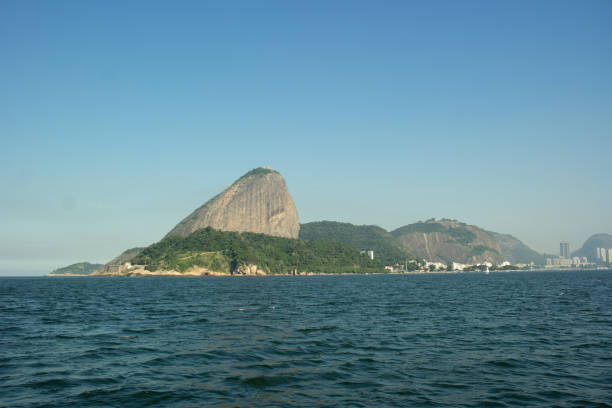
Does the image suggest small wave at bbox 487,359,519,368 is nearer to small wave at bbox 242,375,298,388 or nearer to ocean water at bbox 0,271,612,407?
ocean water at bbox 0,271,612,407

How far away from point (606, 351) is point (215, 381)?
21943 mm

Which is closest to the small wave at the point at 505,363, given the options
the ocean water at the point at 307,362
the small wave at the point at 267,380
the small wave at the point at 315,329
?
the ocean water at the point at 307,362

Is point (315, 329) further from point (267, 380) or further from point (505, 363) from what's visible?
point (505, 363)

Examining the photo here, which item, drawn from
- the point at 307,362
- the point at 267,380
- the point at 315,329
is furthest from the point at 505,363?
the point at 315,329

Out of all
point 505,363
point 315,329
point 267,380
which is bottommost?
point 315,329

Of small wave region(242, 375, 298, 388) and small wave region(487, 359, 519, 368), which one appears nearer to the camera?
small wave region(242, 375, 298, 388)

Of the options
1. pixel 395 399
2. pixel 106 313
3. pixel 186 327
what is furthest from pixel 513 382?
pixel 106 313

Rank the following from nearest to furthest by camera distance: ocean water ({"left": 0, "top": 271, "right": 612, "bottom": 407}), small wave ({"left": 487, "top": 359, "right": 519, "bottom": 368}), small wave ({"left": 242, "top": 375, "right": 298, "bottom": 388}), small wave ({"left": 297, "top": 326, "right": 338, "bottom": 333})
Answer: ocean water ({"left": 0, "top": 271, "right": 612, "bottom": 407}), small wave ({"left": 242, "top": 375, "right": 298, "bottom": 388}), small wave ({"left": 487, "top": 359, "right": 519, "bottom": 368}), small wave ({"left": 297, "top": 326, "right": 338, "bottom": 333})

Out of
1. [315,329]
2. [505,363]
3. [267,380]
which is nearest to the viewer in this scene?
[267,380]

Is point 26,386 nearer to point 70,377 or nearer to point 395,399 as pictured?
point 70,377

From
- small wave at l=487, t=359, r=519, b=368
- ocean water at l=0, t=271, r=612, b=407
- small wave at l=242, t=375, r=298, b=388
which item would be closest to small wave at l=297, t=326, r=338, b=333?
ocean water at l=0, t=271, r=612, b=407

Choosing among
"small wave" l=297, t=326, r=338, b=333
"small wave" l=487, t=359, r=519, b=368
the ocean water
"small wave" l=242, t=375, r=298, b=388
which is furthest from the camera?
"small wave" l=297, t=326, r=338, b=333

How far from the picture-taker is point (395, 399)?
15.5 m

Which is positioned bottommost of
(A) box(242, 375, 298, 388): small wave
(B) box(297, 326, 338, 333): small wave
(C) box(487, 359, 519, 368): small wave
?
(B) box(297, 326, 338, 333): small wave
